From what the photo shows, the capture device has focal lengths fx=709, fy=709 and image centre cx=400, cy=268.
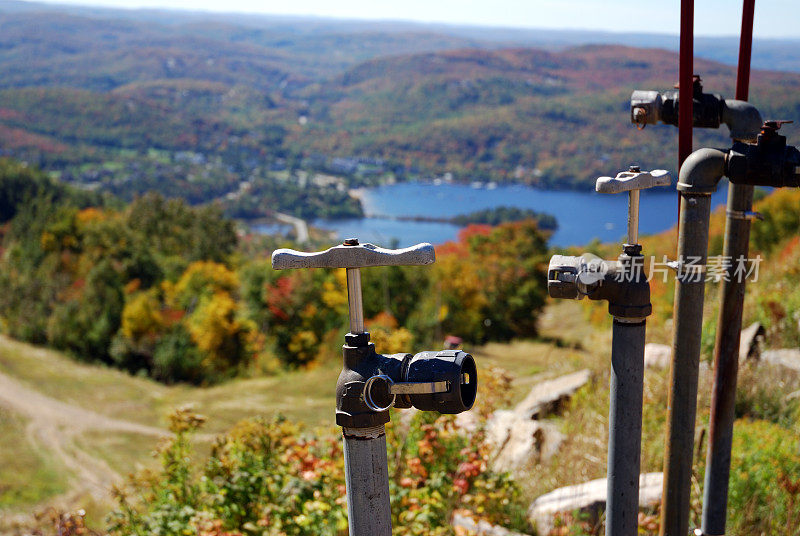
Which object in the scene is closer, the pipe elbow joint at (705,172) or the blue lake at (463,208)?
the pipe elbow joint at (705,172)

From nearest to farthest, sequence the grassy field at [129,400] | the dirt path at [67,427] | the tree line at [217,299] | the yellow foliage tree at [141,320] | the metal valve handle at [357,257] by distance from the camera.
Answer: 1. the metal valve handle at [357,257]
2. the grassy field at [129,400]
3. the dirt path at [67,427]
4. the tree line at [217,299]
5. the yellow foliage tree at [141,320]

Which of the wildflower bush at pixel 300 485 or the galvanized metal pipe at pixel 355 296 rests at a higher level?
the galvanized metal pipe at pixel 355 296

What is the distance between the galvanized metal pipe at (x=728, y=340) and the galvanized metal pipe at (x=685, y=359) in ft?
1.11

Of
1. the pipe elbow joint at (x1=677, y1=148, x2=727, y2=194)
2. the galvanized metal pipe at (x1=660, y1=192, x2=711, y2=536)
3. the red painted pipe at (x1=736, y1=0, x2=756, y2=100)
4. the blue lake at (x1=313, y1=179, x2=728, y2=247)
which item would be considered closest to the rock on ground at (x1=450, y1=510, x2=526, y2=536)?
the galvanized metal pipe at (x1=660, y1=192, x2=711, y2=536)

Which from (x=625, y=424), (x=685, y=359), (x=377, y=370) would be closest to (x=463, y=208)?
(x=685, y=359)

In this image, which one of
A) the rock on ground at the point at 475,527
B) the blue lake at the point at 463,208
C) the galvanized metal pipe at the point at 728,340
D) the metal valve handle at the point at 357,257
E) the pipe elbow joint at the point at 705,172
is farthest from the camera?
the blue lake at the point at 463,208

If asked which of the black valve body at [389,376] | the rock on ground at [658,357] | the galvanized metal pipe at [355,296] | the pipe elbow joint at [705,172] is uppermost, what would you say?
the pipe elbow joint at [705,172]

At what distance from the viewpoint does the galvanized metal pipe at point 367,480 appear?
5.43 feet

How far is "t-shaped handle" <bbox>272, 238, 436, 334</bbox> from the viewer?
160 cm

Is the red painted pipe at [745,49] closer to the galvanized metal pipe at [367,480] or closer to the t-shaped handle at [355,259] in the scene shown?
the t-shaped handle at [355,259]

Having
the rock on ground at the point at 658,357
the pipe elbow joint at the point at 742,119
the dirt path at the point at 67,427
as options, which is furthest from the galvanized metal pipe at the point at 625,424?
the dirt path at the point at 67,427

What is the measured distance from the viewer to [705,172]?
239cm

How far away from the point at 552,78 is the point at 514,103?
18753mm

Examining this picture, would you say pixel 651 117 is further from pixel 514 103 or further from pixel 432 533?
pixel 514 103
